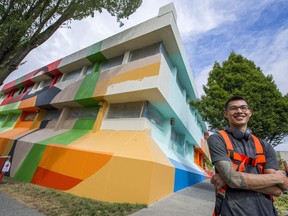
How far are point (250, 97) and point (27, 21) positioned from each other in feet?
33.7

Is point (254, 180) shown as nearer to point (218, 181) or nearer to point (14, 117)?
point (218, 181)

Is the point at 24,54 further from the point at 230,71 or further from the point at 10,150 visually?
the point at 230,71

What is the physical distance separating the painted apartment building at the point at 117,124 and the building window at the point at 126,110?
55 millimetres

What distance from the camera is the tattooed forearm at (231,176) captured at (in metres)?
1.68

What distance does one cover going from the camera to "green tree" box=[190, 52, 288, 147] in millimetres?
9266

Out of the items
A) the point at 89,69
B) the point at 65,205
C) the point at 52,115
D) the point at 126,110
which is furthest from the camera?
the point at 52,115

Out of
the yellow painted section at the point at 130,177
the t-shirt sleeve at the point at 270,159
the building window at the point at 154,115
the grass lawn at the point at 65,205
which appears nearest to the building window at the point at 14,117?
the grass lawn at the point at 65,205

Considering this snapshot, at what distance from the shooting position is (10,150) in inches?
459

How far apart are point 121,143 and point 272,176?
20.8 feet

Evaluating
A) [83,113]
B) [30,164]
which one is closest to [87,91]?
[83,113]

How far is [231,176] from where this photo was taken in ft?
5.60

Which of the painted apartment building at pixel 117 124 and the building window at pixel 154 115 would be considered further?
the building window at pixel 154 115

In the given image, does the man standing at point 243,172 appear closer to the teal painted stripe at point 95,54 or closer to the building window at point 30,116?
the teal painted stripe at point 95,54

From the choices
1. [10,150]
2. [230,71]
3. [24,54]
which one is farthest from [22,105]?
[230,71]
